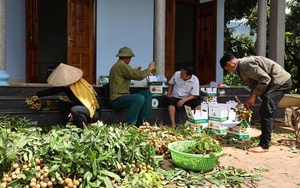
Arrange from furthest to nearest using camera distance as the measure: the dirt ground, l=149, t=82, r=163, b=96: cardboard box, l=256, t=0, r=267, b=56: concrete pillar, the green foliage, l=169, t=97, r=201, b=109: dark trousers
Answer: l=256, t=0, r=267, b=56: concrete pillar
l=149, t=82, r=163, b=96: cardboard box
l=169, t=97, r=201, b=109: dark trousers
the dirt ground
the green foliage

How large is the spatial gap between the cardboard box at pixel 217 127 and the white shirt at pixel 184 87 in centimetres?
83

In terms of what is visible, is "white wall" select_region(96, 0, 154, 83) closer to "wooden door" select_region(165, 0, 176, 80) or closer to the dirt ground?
"wooden door" select_region(165, 0, 176, 80)

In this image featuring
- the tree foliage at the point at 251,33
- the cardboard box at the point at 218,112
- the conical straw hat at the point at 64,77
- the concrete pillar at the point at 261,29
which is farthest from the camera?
the tree foliage at the point at 251,33

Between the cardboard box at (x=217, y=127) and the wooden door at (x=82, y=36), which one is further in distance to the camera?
the wooden door at (x=82, y=36)

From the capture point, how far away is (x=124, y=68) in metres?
5.14

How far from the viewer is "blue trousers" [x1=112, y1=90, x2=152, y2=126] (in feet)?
16.4

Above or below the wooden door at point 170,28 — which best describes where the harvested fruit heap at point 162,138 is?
below

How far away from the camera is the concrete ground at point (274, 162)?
10.4 feet

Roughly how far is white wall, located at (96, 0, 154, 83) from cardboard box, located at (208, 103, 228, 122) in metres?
3.95

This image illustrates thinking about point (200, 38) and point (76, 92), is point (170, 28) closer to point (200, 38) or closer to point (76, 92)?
point (200, 38)

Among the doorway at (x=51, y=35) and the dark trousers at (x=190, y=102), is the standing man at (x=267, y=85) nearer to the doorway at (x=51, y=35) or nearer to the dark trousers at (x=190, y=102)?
the dark trousers at (x=190, y=102)

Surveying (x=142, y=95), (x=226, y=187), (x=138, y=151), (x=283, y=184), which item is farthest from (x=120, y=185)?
(x=142, y=95)

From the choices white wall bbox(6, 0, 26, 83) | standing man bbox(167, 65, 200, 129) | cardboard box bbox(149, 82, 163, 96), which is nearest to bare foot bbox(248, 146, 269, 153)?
standing man bbox(167, 65, 200, 129)

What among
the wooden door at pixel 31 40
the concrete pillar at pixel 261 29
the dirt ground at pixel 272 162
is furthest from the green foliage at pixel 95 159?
the concrete pillar at pixel 261 29
